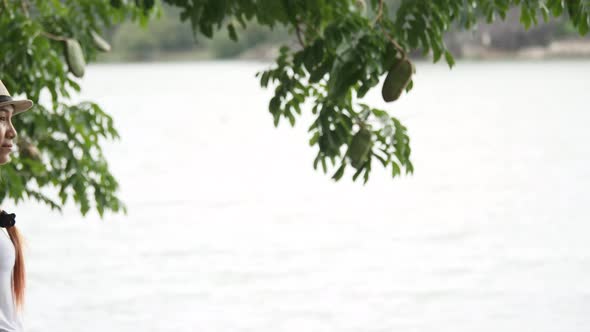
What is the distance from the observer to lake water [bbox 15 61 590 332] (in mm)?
9039

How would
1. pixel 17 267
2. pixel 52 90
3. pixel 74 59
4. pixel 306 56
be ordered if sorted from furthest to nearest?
pixel 52 90
pixel 74 59
pixel 306 56
pixel 17 267

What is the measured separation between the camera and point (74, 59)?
530 centimetres

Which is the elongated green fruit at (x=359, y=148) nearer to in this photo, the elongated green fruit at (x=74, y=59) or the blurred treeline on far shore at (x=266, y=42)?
the elongated green fruit at (x=74, y=59)

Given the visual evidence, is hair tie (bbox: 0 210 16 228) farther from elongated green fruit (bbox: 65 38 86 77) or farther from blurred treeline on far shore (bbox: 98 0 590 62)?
blurred treeline on far shore (bbox: 98 0 590 62)

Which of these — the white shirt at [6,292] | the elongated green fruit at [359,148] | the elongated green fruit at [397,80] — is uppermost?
the elongated green fruit at [397,80]

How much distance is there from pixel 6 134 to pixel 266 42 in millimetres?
66762

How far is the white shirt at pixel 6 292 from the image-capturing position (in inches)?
108

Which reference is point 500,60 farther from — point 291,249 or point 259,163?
point 291,249

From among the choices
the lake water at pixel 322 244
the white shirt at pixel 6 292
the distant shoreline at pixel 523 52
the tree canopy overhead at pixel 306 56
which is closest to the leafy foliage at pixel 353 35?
the tree canopy overhead at pixel 306 56

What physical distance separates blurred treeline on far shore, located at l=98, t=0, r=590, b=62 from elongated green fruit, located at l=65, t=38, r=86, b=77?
4322 cm

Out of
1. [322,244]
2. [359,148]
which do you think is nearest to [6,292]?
[359,148]

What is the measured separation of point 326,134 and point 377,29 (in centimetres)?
60

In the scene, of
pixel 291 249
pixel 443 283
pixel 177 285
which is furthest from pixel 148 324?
pixel 291 249

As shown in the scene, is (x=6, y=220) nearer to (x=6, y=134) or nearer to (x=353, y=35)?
(x=6, y=134)
